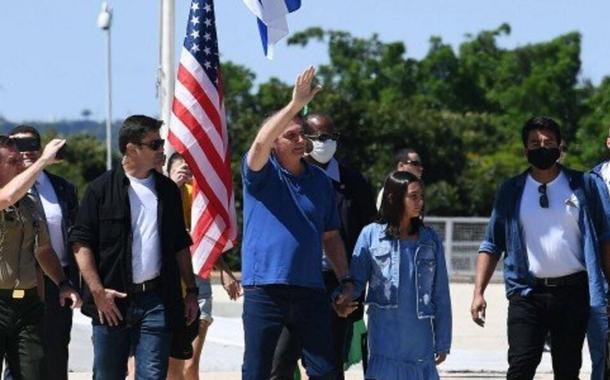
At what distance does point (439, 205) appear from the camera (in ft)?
155

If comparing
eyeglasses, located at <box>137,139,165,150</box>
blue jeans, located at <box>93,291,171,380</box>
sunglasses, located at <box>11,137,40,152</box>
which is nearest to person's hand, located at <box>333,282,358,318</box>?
blue jeans, located at <box>93,291,171,380</box>

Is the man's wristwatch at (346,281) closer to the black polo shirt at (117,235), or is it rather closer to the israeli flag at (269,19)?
the black polo shirt at (117,235)

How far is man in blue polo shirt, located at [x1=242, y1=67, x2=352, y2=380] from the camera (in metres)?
10.4

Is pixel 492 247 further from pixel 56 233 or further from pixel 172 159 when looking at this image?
pixel 172 159

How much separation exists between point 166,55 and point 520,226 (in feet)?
20.1

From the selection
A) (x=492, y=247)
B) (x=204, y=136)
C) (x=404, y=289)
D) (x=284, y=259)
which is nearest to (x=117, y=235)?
(x=284, y=259)

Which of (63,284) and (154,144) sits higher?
(154,144)

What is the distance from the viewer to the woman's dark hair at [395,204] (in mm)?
10617

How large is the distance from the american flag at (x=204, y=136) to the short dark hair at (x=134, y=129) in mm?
2951

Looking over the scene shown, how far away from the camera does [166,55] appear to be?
1667 centimetres

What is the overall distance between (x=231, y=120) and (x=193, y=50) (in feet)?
113

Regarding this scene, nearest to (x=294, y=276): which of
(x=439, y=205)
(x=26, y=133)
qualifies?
(x=26, y=133)

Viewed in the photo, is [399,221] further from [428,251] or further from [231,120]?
[231,120]

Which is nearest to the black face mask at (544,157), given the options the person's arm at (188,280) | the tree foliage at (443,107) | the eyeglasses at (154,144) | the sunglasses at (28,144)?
the person's arm at (188,280)
